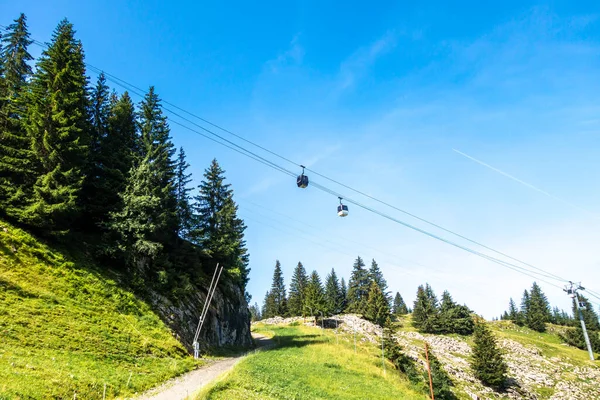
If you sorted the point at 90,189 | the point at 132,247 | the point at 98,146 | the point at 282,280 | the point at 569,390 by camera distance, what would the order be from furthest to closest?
the point at 282,280 < the point at 569,390 < the point at 98,146 < the point at 90,189 < the point at 132,247

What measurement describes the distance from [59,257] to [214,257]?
60.4 ft

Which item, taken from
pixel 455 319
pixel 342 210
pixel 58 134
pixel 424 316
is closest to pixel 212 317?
pixel 58 134

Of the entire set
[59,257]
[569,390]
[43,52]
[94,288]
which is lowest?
[569,390]

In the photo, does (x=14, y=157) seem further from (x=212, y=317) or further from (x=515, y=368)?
(x=515, y=368)

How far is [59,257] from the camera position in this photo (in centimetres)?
2556

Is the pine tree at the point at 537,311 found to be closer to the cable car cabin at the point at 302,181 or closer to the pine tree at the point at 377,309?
the pine tree at the point at 377,309

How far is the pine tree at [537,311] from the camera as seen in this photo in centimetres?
10475

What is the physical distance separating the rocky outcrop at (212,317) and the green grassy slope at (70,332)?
6.95 ft

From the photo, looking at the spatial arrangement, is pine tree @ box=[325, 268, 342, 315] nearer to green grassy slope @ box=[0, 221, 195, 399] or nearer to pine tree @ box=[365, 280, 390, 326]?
pine tree @ box=[365, 280, 390, 326]

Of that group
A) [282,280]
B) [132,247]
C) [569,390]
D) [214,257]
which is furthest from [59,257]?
[282,280]

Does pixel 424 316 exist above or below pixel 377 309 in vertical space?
below

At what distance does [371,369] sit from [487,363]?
27.4m

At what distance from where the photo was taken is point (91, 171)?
3291 centimetres

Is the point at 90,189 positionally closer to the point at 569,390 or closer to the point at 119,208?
the point at 119,208
